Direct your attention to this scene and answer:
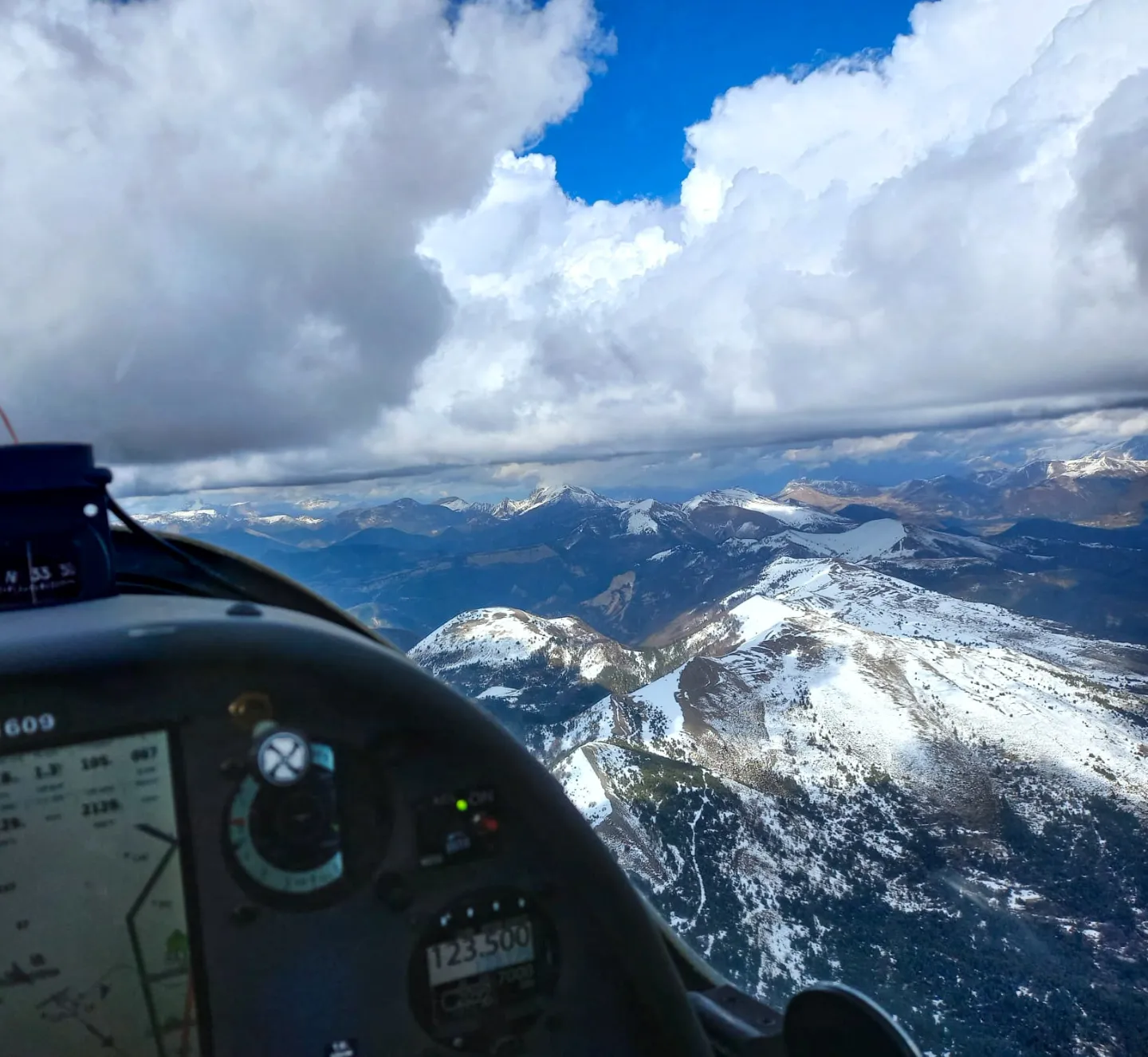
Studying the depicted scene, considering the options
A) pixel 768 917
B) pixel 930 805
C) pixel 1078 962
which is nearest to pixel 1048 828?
pixel 930 805

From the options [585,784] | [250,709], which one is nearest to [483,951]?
[250,709]

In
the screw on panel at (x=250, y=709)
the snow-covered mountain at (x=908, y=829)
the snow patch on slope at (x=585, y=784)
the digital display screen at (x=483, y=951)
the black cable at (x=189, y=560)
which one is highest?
the black cable at (x=189, y=560)

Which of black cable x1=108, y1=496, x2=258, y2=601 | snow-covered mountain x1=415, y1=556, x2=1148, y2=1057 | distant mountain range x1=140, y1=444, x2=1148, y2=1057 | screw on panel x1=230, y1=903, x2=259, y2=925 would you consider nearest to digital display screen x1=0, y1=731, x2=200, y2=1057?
screw on panel x1=230, y1=903, x2=259, y2=925

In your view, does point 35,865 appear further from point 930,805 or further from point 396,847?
point 930,805

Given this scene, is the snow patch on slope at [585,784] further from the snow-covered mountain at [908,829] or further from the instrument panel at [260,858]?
the instrument panel at [260,858]

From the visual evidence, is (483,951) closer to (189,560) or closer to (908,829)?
(189,560)

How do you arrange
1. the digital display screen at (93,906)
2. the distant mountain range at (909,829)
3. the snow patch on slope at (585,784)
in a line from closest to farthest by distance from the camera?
the digital display screen at (93,906) → the distant mountain range at (909,829) → the snow patch on slope at (585,784)

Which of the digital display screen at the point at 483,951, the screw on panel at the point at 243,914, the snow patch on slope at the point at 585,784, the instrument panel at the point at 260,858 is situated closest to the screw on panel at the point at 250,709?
the instrument panel at the point at 260,858

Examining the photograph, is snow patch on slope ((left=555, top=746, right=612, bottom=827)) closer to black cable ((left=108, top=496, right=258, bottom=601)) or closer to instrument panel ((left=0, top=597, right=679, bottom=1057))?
black cable ((left=108, top=496, right=258, bottom=601))
